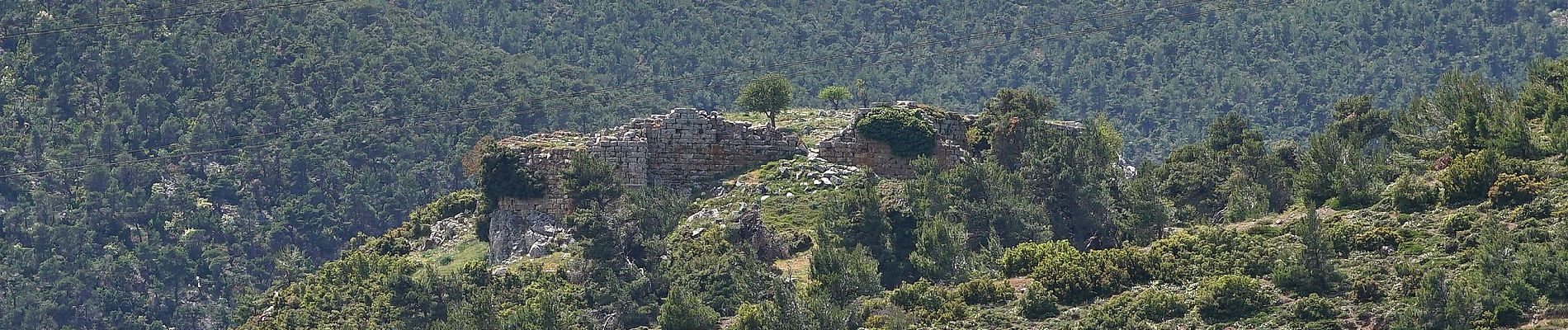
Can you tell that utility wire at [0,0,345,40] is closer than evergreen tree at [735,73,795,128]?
No

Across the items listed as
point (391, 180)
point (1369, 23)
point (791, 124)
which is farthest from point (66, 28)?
point (791, 124)

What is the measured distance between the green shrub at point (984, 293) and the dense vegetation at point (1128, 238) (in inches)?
2.5

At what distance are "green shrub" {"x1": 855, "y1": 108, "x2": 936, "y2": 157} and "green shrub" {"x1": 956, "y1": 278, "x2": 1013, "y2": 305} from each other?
16332mm

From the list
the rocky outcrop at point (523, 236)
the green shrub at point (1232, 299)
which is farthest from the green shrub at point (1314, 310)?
the rocky outcrop at point (523, 236)

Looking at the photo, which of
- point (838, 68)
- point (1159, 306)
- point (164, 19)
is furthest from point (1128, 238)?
point (164, 19)

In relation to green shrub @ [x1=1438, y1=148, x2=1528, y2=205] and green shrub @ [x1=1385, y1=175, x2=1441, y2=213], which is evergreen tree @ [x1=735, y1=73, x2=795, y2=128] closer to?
green shrub @ [x1=1385, y1=175, x2=1441, y2=213]

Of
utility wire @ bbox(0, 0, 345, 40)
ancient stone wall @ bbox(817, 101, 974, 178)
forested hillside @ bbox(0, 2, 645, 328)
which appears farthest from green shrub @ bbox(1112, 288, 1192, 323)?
utility wire @ bbox(0, 0, 345, 40)

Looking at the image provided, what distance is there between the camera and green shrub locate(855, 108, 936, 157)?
82.1m

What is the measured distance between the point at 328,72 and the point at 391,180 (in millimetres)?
15104

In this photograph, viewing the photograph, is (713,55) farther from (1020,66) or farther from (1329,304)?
(1329,304)

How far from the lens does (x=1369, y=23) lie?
157 meters

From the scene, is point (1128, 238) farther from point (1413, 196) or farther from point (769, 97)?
point (769, 97)

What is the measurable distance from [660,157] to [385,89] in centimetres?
7699

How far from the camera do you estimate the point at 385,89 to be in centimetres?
15688
